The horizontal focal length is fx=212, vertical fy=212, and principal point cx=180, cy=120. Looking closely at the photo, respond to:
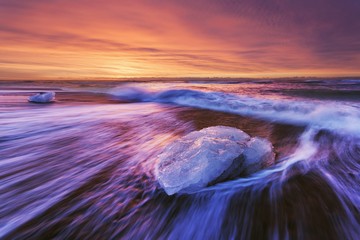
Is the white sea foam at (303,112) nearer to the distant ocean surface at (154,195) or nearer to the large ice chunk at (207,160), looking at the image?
the distant ocean surface at (154,195)

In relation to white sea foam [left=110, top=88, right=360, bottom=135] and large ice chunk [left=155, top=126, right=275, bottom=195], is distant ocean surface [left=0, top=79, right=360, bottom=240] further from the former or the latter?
white sea foam [left=110, top=88, right=360, bottom=135]

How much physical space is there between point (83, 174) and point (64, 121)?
421 cm

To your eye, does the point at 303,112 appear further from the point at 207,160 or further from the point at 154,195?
the point at 154,195

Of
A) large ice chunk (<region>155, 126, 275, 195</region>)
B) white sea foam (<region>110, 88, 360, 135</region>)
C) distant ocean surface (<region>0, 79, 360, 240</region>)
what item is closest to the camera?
distant ocean surface (<region>0, 79, 360, 240</region>)

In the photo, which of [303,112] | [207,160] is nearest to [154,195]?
[207,160]

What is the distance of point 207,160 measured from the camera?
2.38 meters

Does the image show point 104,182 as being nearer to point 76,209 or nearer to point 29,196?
point 76,209

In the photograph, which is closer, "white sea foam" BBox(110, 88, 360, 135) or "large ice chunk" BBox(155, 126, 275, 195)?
"large ice chunk" BBox(155, 126, 275, 195)

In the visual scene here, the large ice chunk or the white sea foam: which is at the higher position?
the large ice chunk

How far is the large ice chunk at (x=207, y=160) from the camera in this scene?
2.30 meters

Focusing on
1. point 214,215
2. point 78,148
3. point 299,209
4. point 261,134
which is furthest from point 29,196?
point 261,134

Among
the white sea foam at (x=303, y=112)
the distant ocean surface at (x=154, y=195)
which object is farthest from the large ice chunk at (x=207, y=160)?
the white sea foam at (x=303, y=112)

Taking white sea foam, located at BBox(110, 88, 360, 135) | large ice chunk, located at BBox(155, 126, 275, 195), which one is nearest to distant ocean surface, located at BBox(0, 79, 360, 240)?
large ice chunk, located at BBox(155, 126, 275, 195)

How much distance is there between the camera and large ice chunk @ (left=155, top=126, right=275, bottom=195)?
2303 mm
